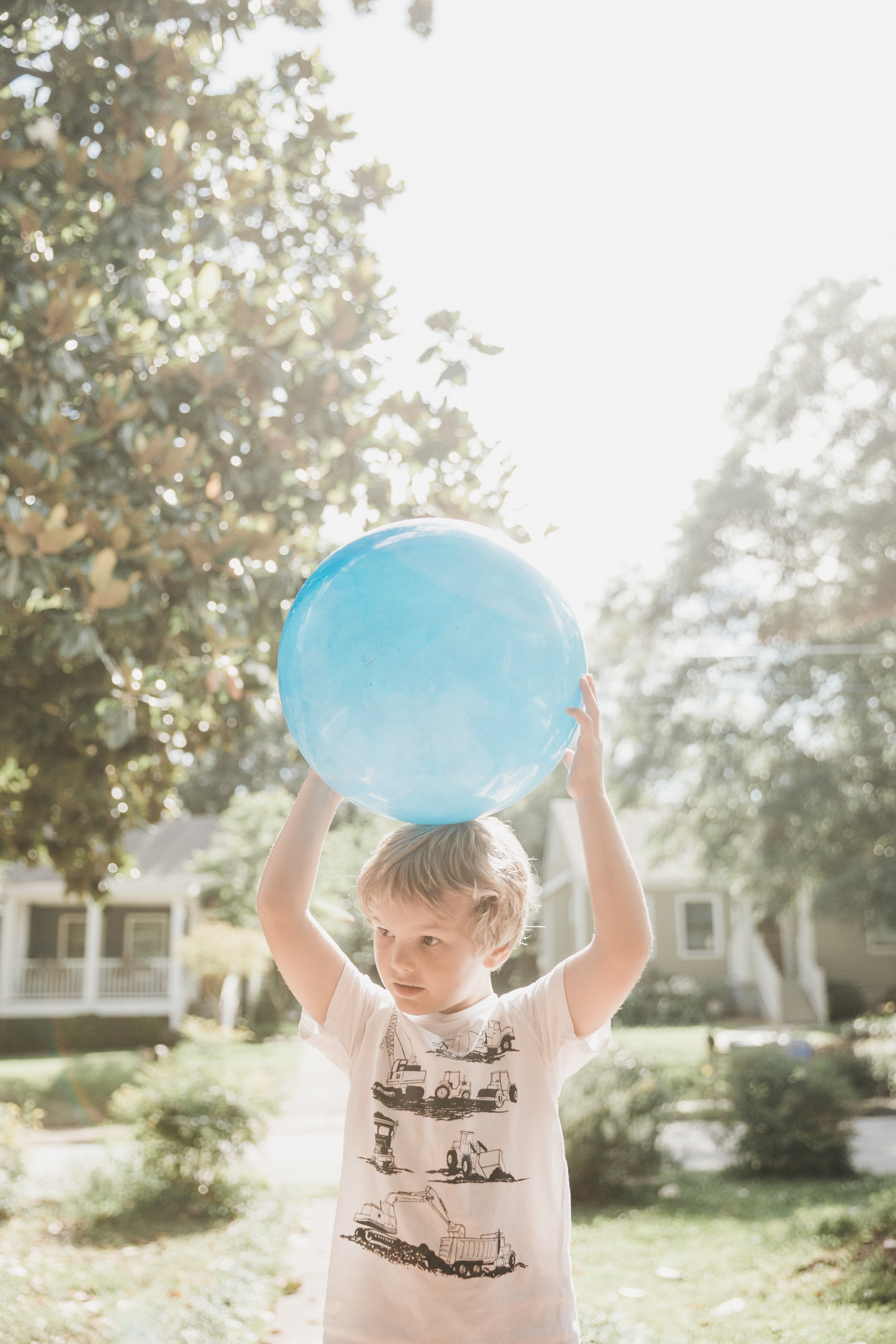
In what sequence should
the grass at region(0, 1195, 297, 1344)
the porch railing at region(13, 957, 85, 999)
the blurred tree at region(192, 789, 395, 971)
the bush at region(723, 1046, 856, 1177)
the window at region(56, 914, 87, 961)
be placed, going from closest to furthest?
the grass at region(0, 1195, 297, 1344) → the bush at region(723, 1046, 856, 1177) → the blurred tree at region(192, 789, 395, 971) → the porch railing at region(13, 957, 85, 999) → the window at region(56, 914, 87, 961)

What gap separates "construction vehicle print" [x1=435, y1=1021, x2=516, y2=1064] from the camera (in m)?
1.82

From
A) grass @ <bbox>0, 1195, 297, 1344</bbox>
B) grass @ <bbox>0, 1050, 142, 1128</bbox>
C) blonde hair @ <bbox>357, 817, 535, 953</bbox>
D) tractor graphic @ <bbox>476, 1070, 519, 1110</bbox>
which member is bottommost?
grass @ <bbox>0, 1050, 142, 1128</bbox>

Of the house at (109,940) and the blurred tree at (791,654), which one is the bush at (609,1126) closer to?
the blurred tree at (791,654)

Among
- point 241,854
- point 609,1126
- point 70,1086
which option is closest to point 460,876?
point 609,1126

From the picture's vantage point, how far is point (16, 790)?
5.32 meters

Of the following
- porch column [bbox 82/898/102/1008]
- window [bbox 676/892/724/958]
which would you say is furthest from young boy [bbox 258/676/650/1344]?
window [bbox 676/892/724/958]

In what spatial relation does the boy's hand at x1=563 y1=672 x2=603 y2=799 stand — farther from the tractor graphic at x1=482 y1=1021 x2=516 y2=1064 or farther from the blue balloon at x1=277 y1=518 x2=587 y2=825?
the tractor graphic at x1=482 y1=1021 x2=516 y2=1064

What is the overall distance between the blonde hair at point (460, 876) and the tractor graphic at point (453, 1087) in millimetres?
217

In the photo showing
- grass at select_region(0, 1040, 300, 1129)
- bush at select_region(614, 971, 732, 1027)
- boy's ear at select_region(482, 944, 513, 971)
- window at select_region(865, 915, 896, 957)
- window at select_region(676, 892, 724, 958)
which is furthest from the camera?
window at select_region(676, 892, 724, 958)

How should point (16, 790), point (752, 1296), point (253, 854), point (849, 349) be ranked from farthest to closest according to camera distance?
point (253, 854) < point (849, 349) < point (16, 790) < point (752, 1296)

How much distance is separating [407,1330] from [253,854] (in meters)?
19.4

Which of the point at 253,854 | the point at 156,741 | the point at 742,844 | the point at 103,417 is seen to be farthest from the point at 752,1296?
the point at 253,854

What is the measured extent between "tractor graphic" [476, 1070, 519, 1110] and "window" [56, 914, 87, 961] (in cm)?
2332

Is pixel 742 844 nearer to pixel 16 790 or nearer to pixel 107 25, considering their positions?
pixel 16 790
